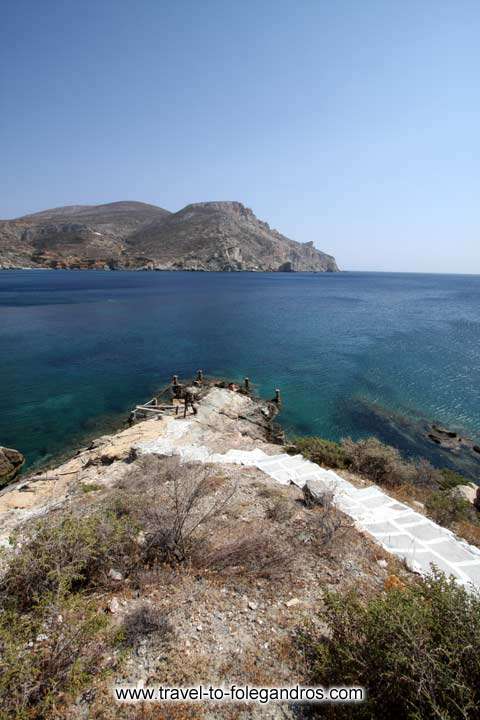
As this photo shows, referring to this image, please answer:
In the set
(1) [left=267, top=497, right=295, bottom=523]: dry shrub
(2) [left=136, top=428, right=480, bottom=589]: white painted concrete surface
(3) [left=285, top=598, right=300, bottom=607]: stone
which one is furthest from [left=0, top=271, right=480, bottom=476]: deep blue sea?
(3) [left=285, top=598, right=300, bottom=607]: stone

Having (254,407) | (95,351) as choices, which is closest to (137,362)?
(95,351)

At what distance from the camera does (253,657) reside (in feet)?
14.4

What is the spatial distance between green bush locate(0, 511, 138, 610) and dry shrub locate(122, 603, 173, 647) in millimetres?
896

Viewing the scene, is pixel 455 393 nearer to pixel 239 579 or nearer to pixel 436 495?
pixel 436 495

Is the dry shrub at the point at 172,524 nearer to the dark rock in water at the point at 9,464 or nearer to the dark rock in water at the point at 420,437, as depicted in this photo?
the dark rock in water at the point at 9,464

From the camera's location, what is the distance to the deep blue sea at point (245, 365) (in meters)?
20.7

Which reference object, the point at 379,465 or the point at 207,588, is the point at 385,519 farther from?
the point at 207,588

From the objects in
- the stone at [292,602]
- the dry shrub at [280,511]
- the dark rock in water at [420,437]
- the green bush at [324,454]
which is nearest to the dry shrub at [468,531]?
the green bush at [324,454]

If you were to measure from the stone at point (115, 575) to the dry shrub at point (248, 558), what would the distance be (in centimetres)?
129

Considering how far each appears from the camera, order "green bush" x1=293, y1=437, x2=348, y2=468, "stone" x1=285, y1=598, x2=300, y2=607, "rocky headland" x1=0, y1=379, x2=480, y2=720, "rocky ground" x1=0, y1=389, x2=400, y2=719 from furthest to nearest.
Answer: "green bush" x1=293, y1=437, x2=348, y2=468, "stone" x1=285, y1=598, x2=300, y2=607, "rocky ground" x1=0, y1=389, x2=400, y2=719, "rocky headland" x1=0, y1=379, x2=480, y2=720

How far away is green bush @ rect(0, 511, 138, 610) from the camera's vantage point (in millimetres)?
4668

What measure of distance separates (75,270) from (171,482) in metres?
171

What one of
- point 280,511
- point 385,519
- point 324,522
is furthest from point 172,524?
point 385,519

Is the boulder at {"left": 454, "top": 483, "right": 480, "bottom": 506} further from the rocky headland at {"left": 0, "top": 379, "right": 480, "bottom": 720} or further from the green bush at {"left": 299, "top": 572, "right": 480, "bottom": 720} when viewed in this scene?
the green bush at {"left": 299, "top": 572, "right": 480, "bottom": 720}
